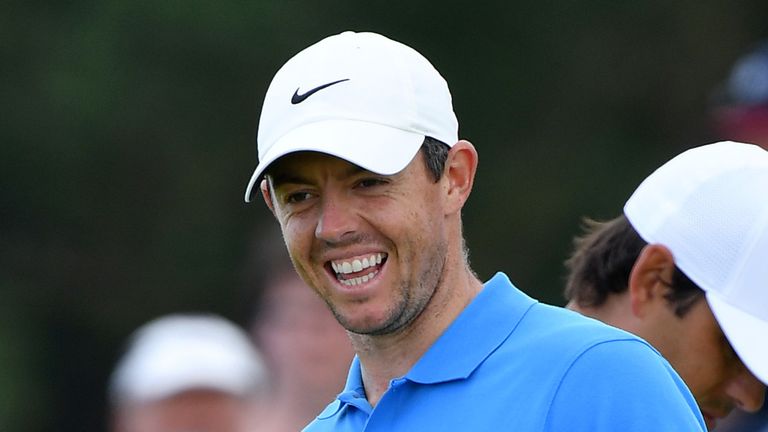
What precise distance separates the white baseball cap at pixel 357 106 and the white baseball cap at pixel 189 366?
1.44 metres

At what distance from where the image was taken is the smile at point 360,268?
3408 mm

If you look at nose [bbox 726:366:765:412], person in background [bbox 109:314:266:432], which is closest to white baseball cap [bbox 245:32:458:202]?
nose [bbox 726:366:765:412]

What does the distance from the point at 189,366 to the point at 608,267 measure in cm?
142

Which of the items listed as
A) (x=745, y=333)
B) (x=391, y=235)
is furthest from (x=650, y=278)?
(x=391, y=235)

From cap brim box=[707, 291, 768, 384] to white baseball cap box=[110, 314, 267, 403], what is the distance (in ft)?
5.47

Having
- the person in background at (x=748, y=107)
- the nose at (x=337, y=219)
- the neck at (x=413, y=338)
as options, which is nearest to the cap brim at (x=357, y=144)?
the nose at (x=337, y=219)

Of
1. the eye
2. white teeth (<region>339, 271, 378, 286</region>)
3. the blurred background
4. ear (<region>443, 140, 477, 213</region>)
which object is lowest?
white teeth (<region>339, 271, 378, 286</region>)

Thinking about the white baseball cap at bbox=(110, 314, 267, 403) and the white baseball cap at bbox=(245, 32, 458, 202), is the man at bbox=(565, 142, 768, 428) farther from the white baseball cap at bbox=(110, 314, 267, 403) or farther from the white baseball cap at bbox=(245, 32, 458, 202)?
the white baseball cap at bbox=(110, 314, 267, 403)

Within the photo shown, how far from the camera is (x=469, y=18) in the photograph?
466 inches

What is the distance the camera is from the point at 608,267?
154 inches

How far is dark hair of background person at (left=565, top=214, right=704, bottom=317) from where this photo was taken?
152 inches

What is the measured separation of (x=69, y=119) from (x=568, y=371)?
8.51 metres

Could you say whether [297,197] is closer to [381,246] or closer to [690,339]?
[381,246]

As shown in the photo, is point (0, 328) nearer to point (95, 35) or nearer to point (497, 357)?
point (95, 35)
